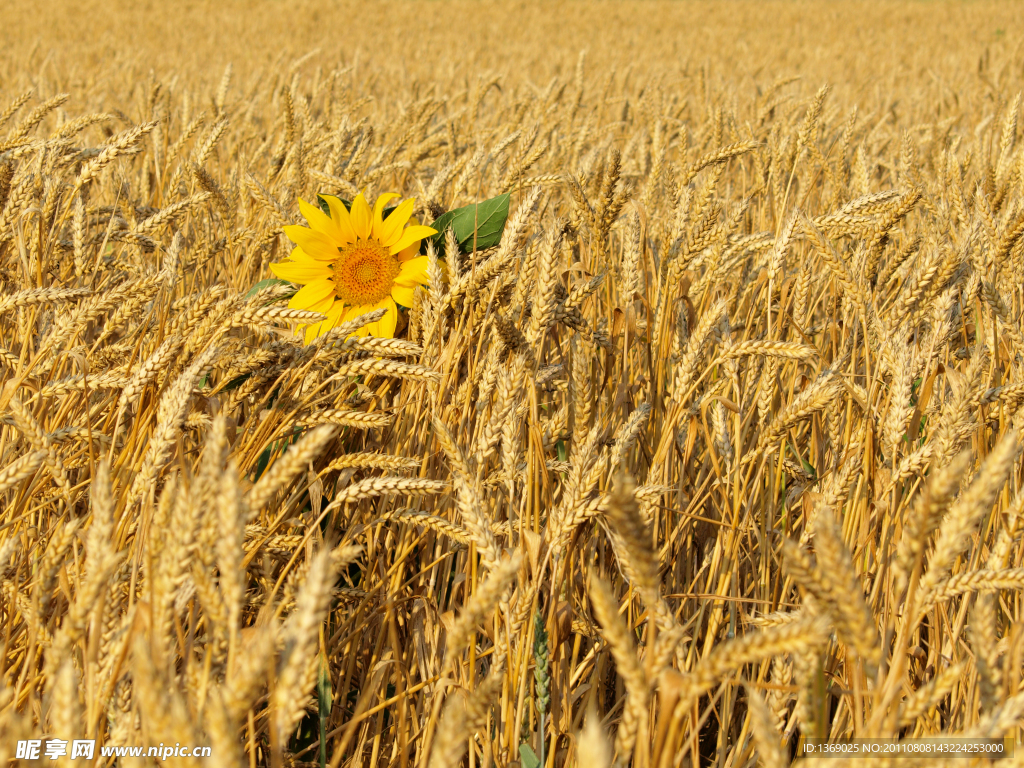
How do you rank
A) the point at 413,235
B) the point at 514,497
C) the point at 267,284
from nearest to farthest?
1. the point at 514,497
2. the point at 413,235
3. the point at 267,284

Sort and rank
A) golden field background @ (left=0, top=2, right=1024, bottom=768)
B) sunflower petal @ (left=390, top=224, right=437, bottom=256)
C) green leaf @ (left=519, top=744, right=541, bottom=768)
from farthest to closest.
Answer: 1. sunflower petal @ (left=390, top=224, right=437, bottom=256)
2. green leaf @ (left=519, top=744, right=541, bottom=768)
3. golden field background @ (left=0, top=2, right=1024, bottom=768)

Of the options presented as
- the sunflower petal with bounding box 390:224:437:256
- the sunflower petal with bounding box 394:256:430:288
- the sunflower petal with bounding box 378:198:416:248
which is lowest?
the sunflower petal with bounding box 394:256:430:288

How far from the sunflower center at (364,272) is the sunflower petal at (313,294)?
17mm

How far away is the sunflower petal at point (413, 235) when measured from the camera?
4.21ft

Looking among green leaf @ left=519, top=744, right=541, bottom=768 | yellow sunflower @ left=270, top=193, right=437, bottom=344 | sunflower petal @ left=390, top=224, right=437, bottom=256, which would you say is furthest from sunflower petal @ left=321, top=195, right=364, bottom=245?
green leaf @ left=519, top=744, right=541, bottom=768

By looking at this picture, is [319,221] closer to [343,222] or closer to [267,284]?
[343,222]

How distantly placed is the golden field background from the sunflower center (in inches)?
4.9

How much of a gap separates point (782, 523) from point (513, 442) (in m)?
0.64

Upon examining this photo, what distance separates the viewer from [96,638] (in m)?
0.57

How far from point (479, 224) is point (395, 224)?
0.50 feet

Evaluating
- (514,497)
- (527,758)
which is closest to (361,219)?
(514,497)

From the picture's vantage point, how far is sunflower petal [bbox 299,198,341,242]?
51.2 inches

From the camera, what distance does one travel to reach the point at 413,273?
4.25 feet

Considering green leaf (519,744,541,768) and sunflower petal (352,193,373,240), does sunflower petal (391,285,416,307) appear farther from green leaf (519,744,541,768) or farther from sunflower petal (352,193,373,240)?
green leaf (519,744,541,768)
